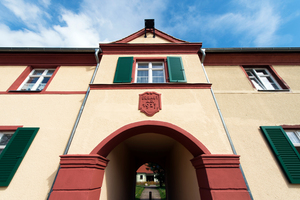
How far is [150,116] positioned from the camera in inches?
138

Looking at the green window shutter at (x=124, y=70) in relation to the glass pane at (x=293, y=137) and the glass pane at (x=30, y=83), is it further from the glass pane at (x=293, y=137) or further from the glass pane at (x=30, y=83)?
the glass pane at (x=293, y=137)

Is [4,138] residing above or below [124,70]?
below

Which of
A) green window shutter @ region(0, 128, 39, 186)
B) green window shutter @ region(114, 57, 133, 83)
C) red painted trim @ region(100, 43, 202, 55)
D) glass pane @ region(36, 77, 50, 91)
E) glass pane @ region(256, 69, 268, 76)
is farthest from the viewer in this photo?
glass pane @ region(256, 69, 268, 76)

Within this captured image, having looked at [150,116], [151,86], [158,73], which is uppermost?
[158,73]

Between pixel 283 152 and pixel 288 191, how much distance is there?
857 mm

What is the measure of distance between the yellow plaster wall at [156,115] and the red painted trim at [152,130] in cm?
11

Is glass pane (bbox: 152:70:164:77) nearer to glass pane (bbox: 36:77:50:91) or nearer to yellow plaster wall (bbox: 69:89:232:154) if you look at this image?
yellow plaster wall (bbox: 69:89:232:154)

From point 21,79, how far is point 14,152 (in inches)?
119

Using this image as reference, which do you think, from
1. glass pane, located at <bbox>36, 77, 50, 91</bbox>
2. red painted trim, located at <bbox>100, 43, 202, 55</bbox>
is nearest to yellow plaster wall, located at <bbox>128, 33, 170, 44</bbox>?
red painted trim, located at <bbox>100, 43, 202, 55</bbox>

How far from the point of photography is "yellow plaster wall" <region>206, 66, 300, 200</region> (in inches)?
117

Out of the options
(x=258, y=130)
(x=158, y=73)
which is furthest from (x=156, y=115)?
(x=258, y=130)

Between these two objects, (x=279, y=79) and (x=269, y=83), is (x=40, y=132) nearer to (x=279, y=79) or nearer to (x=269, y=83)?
(x=269, y=83)

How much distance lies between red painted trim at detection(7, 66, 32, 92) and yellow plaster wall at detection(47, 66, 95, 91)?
4.09 feet

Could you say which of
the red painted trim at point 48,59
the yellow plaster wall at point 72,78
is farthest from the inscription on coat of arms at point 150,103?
the red painted trim at point 48,59
